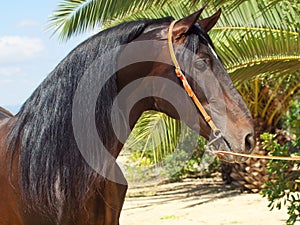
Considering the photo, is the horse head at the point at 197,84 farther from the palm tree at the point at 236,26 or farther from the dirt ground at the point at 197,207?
the dirt ground at the point at 197,207

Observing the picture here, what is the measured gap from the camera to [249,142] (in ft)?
6.84

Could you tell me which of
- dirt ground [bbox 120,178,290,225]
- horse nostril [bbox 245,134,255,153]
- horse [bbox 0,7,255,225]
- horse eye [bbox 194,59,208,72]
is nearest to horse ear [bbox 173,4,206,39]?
horse [bbox 0,7,255,225]

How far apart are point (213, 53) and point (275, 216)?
464 centimetres

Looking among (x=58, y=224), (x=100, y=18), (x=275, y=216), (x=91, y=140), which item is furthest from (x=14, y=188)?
(x=275, y=216)

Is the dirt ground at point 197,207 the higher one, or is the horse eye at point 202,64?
the horse eye at point 202,64

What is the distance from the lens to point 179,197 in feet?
27.6

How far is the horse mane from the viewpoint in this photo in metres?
2.13

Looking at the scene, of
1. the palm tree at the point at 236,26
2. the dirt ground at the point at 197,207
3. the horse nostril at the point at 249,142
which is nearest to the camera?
the horse nostril at the point at 249,142

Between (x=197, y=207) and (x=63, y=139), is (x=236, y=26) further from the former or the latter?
(x=63, y=139)

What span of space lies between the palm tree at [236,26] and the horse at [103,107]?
213 cm

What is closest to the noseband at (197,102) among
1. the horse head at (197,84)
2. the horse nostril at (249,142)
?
the horse head at (197,84)

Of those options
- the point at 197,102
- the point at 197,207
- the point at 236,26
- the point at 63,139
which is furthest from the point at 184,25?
the point at 197,207

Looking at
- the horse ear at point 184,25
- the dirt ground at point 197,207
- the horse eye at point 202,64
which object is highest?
the horse ear at point 184,25

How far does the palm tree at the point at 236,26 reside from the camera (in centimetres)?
447
